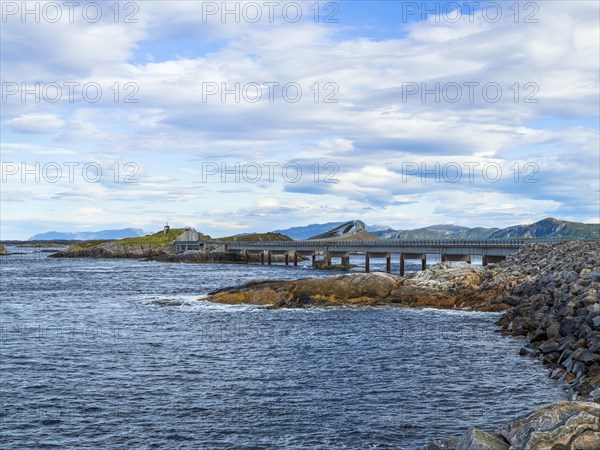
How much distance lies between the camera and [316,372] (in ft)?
99.0

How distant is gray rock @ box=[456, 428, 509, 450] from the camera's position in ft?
42.8

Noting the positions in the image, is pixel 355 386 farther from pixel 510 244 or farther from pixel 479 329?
pixel 510 244

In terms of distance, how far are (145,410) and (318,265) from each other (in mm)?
112396

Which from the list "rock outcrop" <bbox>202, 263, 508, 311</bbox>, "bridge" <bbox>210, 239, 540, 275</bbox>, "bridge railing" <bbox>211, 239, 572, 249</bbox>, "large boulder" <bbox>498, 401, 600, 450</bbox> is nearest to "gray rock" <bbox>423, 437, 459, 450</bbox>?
"large boulder" <bbox>498, 401, 600, 450</bbox>

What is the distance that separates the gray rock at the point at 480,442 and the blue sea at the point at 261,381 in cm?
619

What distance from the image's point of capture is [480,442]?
13.1 m

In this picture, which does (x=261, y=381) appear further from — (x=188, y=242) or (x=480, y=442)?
(x=188, y=242)

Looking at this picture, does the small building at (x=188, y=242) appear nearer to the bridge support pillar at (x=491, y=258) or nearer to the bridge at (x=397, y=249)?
the bridge at (x=397, y=249)

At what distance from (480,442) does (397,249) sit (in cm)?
10103

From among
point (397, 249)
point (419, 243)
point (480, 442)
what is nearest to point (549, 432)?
point (480, 442)

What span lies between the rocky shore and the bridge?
12.2m

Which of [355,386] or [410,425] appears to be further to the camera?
[355,386]

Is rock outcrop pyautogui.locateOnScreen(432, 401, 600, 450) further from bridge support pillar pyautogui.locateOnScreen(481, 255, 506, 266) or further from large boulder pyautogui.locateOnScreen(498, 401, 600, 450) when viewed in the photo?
bridge support pillar pyautogui.locateOnScreen(481, 255, 506, 266)

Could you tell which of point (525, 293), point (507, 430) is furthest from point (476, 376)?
point (525, 293)
